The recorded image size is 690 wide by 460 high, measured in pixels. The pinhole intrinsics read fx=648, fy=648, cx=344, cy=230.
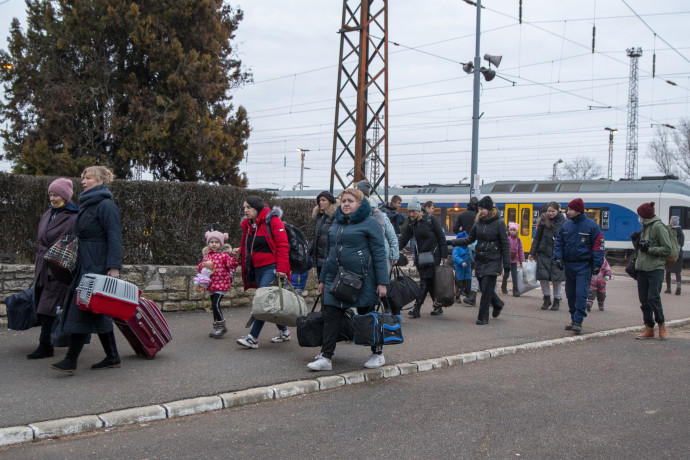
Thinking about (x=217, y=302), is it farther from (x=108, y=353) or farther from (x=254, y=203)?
(x=108, y=353)

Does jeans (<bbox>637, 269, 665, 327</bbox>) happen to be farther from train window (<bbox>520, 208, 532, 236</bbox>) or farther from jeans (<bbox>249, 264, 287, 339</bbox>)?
train window (<bbox>520, 208, 532, 236</bbox>)

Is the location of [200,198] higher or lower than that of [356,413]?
higher

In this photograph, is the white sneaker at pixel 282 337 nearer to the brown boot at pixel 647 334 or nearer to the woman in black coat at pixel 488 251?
the woman in black coat at pixel 488 251

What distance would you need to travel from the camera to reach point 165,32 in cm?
1549

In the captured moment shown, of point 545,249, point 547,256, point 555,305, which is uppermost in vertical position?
point 545,249

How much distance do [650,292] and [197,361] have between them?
19.5ft

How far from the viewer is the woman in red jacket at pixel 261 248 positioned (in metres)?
7.02

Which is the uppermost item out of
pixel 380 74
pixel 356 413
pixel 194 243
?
pixel 380 74

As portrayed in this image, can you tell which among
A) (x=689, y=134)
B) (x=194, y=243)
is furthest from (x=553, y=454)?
(x=689, y=134)

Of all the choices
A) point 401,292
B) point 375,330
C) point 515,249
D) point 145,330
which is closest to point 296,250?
point 401,292

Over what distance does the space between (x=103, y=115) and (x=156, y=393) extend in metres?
11.7

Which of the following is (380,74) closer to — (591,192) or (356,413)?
(591,192)

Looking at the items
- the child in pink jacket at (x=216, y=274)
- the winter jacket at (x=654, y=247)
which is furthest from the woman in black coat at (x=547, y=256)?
the child in pink jacket at (x=216, y=274)

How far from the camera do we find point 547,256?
11.8 metres
